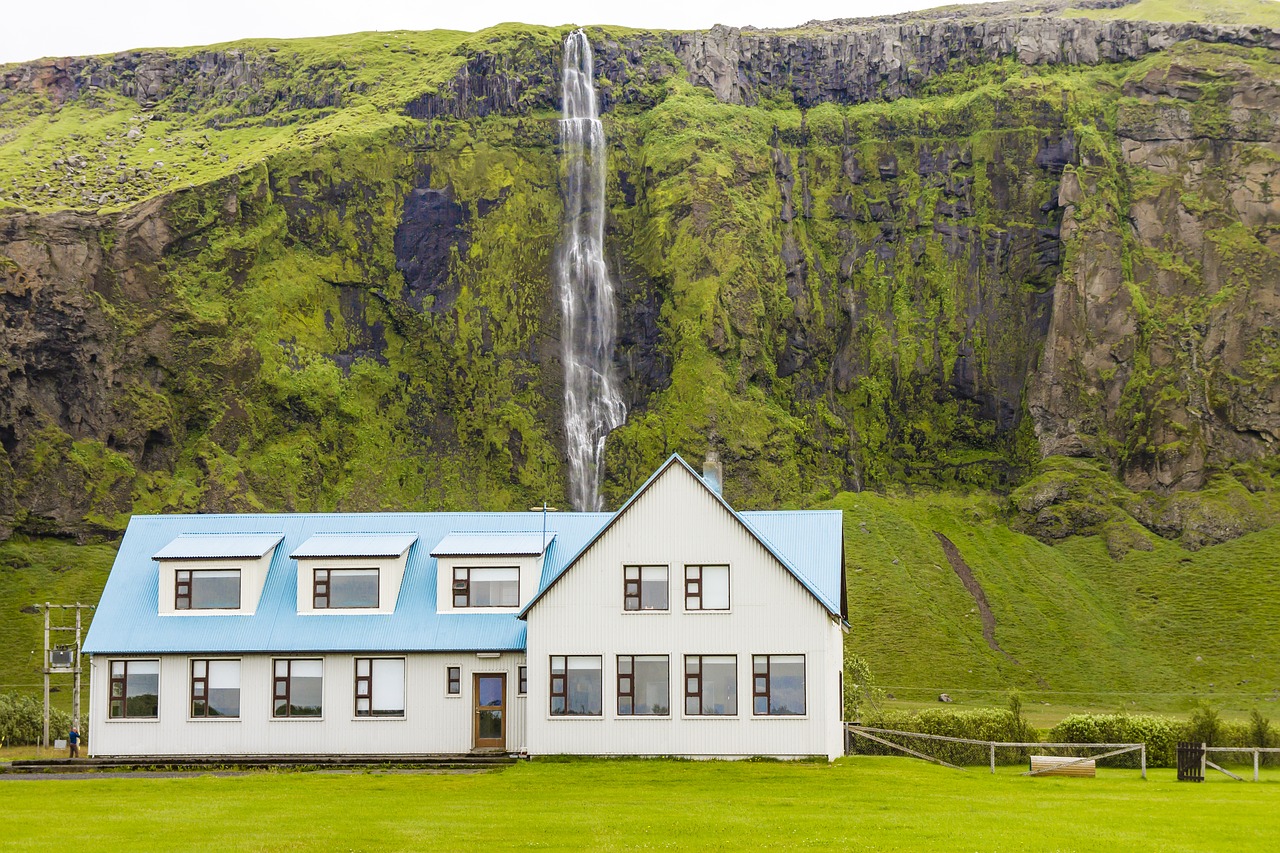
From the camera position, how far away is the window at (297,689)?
58.7 meters

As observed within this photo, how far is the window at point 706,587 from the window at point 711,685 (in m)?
1.84

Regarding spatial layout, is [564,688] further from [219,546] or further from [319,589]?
[219,546]

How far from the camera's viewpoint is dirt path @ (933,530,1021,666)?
410ft

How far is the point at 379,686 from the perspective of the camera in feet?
193

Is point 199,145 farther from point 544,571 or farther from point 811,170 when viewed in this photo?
point 544,571

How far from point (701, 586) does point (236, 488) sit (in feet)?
324

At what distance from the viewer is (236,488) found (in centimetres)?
14638

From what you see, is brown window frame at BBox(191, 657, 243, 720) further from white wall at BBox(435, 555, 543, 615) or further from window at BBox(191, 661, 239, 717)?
white wall at BBox(435, 555, 543, 615)

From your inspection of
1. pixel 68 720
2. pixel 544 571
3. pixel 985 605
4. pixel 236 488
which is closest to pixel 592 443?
pixel 236 488

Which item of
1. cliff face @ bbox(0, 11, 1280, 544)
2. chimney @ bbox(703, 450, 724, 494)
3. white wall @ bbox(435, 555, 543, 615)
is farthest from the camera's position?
cliff face @ bbox(0, 11, 1280, 544)

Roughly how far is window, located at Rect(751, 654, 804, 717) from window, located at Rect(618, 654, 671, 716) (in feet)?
10.7

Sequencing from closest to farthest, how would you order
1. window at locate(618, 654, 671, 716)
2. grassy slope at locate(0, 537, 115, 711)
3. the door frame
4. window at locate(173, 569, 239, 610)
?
window at locate(618, 654, 671, 716), the door frame, window at locate(173, 569, 239, 610), grassy slope at locate(0, 537, 115, 711)

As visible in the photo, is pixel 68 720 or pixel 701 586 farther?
pixel 68 720

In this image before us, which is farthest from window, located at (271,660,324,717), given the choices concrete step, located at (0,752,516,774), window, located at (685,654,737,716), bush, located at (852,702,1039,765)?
bush, located at (852,702,1039,765)
